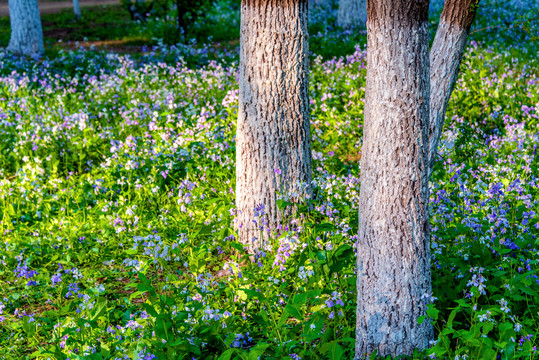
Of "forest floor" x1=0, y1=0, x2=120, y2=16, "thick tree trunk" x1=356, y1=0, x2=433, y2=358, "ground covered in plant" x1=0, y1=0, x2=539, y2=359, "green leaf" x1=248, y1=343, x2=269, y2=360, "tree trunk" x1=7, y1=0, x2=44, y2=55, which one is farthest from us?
"forest floor" x1=0, y1=0, x2=120, y2=16

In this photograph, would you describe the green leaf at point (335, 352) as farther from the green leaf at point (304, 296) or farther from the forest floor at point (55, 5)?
the forest floor at point (55, 5)

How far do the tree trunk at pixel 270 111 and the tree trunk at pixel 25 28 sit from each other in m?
10.1

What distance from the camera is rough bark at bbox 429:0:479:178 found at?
15.0ft

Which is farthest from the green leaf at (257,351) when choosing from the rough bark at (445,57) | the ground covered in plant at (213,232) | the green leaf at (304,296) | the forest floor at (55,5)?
the forest floor at (55,5)

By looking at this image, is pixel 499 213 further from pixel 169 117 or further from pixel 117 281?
pixel 169 117

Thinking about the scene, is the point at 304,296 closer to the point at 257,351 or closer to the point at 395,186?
the point at 257,351

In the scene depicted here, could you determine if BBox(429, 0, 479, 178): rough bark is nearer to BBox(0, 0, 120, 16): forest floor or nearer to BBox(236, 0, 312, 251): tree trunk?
BBox(236, 0, 312, 251): tree trunk

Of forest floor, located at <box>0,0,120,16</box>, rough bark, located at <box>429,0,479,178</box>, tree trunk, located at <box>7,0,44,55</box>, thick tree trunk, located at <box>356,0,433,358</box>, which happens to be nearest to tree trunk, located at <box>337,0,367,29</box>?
tree trunk, located at <box>7,0,44,55</box>

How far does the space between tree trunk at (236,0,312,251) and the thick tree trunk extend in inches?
55.8

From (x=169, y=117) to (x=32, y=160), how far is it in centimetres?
187

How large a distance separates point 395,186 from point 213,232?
221 cm

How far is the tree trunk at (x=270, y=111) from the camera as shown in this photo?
4402 mm

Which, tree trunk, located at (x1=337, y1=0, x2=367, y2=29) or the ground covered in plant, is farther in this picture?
tree trunk, located at (x1=337, y1=0, x2=367, y2=29)

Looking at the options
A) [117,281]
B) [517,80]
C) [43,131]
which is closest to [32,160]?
[43,131]
